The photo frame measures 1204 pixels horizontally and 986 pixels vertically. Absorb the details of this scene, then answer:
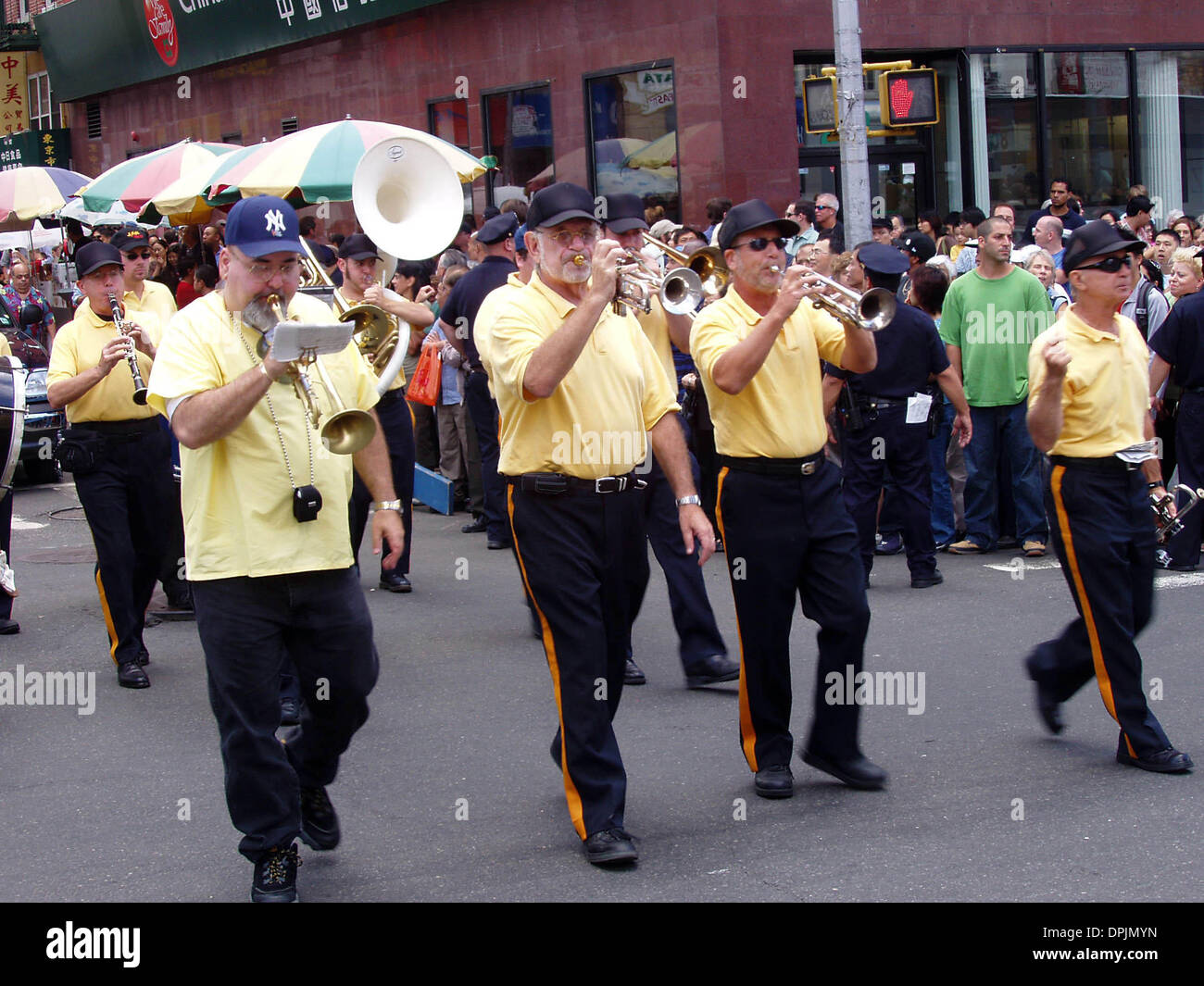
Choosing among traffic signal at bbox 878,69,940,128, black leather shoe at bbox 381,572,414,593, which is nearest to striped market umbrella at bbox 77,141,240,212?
traffic signal at bbox 878,69,940,128

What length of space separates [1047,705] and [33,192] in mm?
17102

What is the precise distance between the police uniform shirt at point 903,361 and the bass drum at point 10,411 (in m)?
4.53

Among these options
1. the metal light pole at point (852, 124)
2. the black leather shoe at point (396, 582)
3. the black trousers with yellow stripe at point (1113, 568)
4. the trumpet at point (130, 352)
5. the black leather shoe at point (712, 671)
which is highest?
the metal light pole at point (852, 124)

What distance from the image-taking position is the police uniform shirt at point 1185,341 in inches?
351

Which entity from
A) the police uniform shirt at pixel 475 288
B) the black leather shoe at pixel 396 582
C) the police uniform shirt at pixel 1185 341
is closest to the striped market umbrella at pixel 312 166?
the police uniform shirt at pixel 475 288

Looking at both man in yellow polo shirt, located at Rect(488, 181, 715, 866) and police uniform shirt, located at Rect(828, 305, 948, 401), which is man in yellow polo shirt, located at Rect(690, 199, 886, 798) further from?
police uniform shirt, located at Rect(828, 305, 948, 401)

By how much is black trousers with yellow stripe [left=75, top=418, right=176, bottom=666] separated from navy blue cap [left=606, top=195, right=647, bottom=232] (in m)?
2.54

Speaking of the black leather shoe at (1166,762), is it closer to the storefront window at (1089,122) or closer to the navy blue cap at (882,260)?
the navy blue cap at (882,260)

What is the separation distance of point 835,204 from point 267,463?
37.3 ft

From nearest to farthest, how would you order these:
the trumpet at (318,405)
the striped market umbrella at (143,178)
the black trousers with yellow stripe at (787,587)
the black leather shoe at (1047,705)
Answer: the trumpet at (318,405)
the black trousers with yellow stripe at (787,587)
the black leather shoe at (1047,705)
the striped market umbrella at (143,178)

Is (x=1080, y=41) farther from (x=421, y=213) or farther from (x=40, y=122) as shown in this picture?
(x=40, y=122)

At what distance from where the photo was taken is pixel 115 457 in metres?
7.64

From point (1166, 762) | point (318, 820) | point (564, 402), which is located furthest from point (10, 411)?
point (1166, 762)

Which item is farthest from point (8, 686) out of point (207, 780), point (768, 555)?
point (768, 555)
